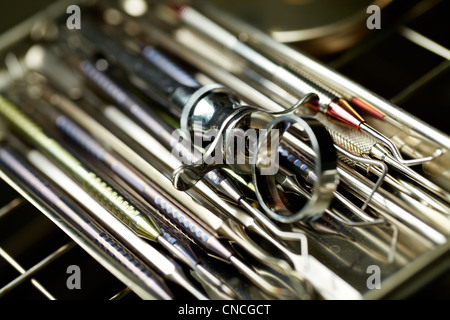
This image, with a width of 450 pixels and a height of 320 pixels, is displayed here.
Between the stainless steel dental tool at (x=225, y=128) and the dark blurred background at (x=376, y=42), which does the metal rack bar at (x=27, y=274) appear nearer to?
the stainless steel dental tool at (x=225, y=128)

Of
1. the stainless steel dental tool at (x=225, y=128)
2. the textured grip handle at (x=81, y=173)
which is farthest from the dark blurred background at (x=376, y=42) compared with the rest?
the textured grip handle at (x=81, y=173)

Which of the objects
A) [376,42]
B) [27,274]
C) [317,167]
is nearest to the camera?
[317,167]

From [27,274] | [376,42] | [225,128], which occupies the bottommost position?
[27,274]

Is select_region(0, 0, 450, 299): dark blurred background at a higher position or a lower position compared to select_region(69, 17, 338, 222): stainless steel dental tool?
higher

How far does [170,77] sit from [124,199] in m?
0.18

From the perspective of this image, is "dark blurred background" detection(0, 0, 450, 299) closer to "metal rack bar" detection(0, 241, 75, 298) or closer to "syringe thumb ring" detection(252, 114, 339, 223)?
"syringe thumb ring" detection(252, 114, 339, 223)

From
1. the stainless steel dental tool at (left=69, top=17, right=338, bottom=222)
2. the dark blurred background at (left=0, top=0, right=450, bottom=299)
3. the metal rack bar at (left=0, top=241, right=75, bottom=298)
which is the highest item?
the dark blurred background at (left=0, top=0, right=450, bottom=299)

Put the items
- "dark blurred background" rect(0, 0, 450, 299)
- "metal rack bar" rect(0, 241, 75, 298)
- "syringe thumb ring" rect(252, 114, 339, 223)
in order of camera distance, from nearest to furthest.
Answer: "syringe thumb ring" rect(252, 114, 339, 223)
"metal rack bar" rect(0, 241, 75, 298)
"dark blurred background" rect(0, 0, 450, 299)

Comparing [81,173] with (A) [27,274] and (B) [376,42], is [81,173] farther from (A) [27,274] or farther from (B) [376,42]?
(B) [376,42]

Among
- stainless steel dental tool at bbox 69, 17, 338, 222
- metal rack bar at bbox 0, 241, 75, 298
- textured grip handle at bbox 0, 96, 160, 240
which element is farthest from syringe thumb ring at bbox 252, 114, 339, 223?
metal rack bar at bbox 0, 241, 75, 298

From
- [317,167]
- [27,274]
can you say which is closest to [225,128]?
[317,167]

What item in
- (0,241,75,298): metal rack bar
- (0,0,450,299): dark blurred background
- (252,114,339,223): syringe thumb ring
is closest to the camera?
(252,114,339,223): syringe thumb ring

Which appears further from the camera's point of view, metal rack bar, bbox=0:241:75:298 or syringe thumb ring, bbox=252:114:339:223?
metal rack bar, bbox=0:241:75:298

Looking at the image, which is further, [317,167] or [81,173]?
[81,173]
